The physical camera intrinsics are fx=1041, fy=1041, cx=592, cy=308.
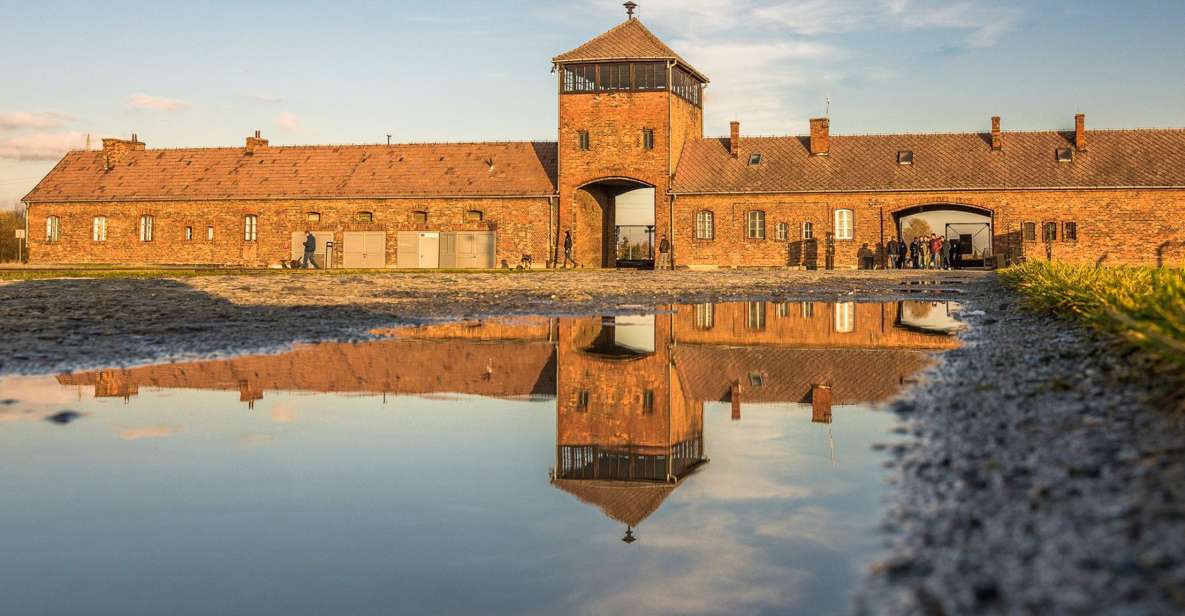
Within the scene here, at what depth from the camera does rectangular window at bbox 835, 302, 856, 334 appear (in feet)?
39.9

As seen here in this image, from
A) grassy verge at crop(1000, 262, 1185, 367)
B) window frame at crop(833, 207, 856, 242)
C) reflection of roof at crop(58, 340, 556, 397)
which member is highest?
window frame at crop(833, 207, 856, 242)

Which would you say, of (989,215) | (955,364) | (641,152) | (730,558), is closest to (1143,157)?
(989,215)

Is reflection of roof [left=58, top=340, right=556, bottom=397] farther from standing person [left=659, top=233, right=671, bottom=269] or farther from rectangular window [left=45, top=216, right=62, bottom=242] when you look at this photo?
rectangular window [left=45, top=216, right=62, bottom=242]

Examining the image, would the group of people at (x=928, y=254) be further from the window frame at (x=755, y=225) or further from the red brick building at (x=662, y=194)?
the window frame at (x=755, y=225)

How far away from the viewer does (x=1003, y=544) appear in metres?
2.82

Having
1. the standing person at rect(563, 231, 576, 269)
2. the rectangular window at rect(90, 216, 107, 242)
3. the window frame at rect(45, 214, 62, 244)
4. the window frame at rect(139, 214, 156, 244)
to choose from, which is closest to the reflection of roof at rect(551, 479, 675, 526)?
the standing person at rect(563, 231, 576, 269)

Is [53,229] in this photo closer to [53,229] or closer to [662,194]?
[53,229]

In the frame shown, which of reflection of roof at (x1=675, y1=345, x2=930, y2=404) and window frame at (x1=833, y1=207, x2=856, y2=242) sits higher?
window frame at (x1=833, y1=207, x2=856, y2=242)

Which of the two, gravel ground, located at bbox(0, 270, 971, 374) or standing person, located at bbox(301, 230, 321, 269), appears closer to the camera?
gravel ground, located at bbox(0, 270, 971, 374)

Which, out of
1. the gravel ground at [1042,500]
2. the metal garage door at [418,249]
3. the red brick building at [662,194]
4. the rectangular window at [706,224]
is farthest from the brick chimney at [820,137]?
the gravel ground at [1042,500]

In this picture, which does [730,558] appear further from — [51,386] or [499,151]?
[499,151]

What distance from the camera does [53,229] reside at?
49.8 m

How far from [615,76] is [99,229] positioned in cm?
2570

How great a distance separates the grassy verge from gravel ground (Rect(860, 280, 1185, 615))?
19 centimetres
